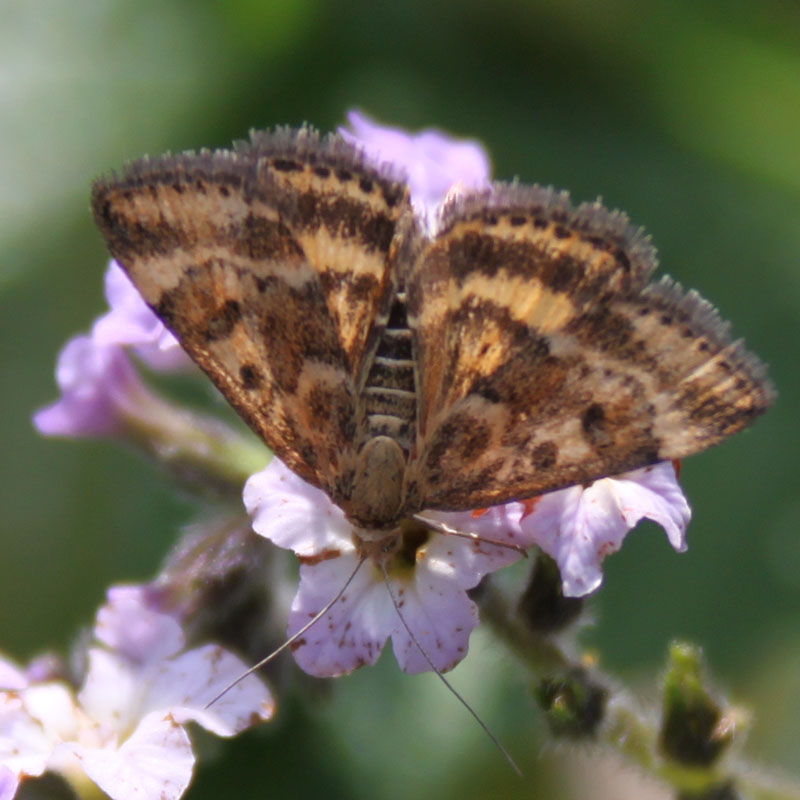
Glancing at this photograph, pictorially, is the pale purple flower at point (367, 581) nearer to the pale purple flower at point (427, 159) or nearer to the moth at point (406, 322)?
the moth at point (406, 322)

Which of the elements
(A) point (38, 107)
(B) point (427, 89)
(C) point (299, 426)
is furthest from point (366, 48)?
(C) point (299, 426)

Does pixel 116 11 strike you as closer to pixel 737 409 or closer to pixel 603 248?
pixel 603 248

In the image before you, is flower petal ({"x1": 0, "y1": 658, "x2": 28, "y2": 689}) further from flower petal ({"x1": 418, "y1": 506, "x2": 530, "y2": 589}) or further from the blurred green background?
the blurred green background

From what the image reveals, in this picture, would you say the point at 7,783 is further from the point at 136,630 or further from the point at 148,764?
the point at 136,630

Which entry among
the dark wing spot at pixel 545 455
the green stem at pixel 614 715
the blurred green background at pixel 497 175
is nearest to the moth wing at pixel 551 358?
the dark wing spot at pixel 545 455

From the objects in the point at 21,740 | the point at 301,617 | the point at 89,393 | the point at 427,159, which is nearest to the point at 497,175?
the point at 427,159
